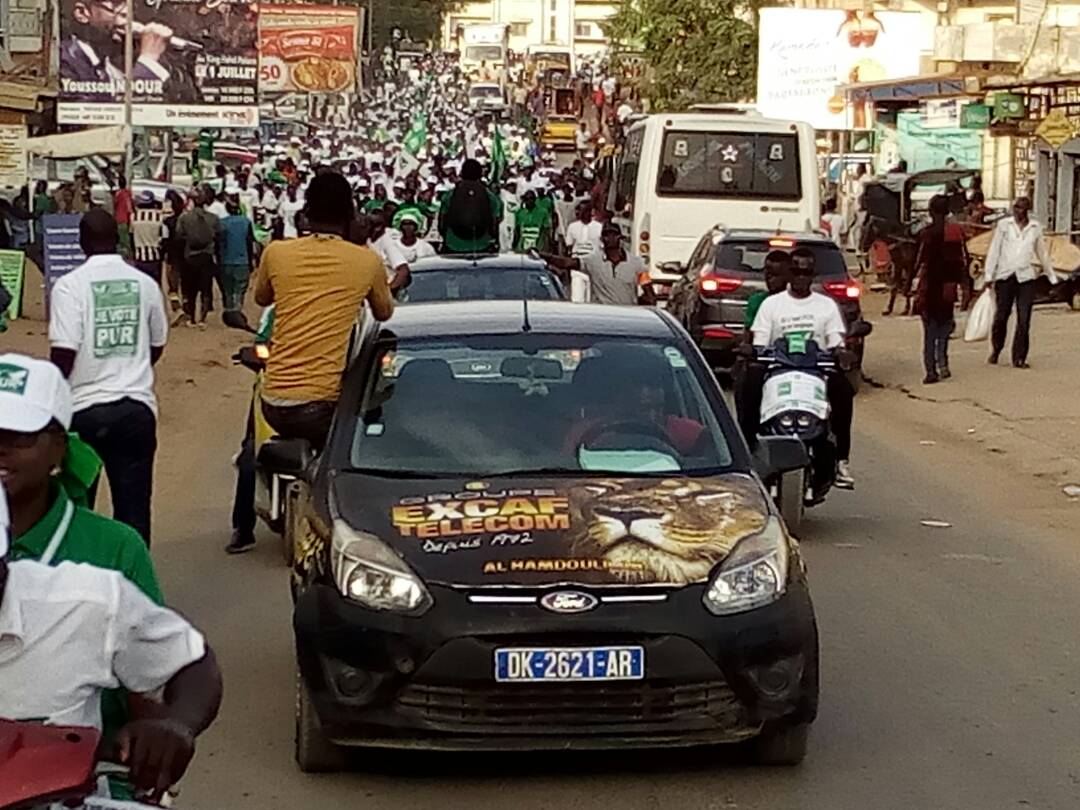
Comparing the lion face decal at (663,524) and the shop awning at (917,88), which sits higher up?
the shop awning at (917,88)

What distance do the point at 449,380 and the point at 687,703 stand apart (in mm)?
1820

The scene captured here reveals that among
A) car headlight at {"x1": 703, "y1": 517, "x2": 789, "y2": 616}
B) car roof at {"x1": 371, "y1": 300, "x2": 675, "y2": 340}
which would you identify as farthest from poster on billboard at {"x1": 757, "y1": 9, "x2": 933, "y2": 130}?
car headlight at {"x1": 703, "y1": 517, "x2": 789, "y2": 616}

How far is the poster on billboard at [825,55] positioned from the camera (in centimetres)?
5169

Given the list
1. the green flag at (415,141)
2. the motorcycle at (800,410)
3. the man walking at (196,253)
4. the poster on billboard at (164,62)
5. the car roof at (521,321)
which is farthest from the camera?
the green flag at (415,141)

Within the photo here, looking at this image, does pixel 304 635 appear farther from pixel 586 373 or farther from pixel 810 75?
pixel 810 75

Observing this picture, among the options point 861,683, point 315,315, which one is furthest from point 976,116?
point 861,683

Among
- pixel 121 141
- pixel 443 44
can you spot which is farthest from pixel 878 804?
pixel 443 44

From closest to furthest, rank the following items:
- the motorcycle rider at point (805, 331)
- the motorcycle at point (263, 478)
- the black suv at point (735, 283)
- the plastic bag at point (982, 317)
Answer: the motorcycle at point (263, 478) < the motorcycle rider at point (805, 331) < the black suv at point (735, 283) < the plastic bag at point (982, 317)

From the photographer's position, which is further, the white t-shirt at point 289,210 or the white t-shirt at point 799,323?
the white t-shirt at point 289,210

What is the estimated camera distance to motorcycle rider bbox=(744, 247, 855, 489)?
13.0 m

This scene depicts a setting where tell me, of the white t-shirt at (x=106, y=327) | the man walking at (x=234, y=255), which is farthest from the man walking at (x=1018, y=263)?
the white t-shirt at (x=106, y=327)

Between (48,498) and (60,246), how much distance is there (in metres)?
23.2

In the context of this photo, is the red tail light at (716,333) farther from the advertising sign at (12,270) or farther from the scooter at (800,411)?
the advertising sign at (12,270)

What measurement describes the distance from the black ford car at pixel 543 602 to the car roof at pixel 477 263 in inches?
269
